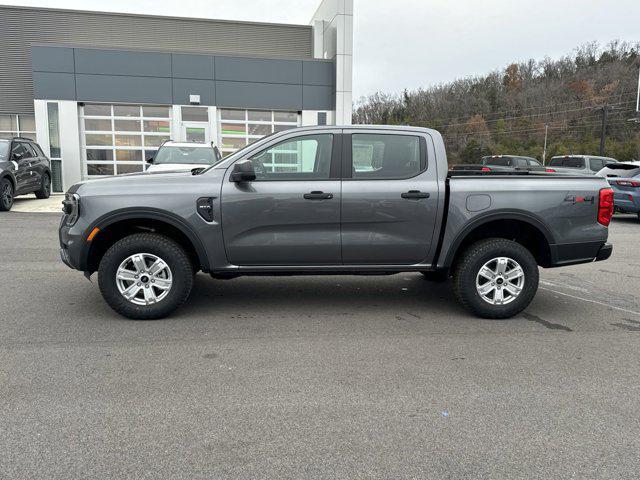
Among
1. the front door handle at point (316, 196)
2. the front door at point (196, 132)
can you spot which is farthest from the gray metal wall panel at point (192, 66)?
the front door handle at point (316, 196)

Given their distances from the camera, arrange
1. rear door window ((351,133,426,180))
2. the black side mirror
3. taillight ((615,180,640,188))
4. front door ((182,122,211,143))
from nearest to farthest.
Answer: the black side mirror, rear door window ((351,133,426,180)), taillight ((615,180,640,188)), front door ((182,122,211,143))

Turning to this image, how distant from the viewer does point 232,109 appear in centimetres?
2067

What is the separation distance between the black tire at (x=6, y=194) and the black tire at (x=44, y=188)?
7.90 ft

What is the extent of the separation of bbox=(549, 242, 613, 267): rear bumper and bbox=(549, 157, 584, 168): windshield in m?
18.9

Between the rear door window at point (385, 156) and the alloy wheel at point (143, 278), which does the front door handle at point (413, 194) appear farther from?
the alloy wheel at point (143, 278)

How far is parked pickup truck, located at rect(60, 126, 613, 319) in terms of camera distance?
491cm

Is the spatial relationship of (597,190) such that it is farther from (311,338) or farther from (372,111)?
(372,111)

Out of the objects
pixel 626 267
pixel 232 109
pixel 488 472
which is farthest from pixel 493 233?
pixel 232 109

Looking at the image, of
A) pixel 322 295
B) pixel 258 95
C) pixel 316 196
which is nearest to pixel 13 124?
pixel 258 95

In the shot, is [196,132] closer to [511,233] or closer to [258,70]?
[258,70]

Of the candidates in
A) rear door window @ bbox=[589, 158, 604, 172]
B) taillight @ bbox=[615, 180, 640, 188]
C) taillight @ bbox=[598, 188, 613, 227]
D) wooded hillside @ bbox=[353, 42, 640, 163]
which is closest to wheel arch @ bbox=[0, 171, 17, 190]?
taillight @ bbox=[598, 188, 613, 227]

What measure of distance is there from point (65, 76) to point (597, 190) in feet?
62.3

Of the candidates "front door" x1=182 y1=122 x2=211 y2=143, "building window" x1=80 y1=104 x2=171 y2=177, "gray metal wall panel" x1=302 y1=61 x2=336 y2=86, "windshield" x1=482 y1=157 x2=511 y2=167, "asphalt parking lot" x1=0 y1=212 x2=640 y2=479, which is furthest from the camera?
"windshield" x1=482 y1=157 x2=511 y2=167

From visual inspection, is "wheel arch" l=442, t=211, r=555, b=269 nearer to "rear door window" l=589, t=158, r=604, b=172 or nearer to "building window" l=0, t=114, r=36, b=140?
"rear door window" l=589, t=158, r=604, b=172
